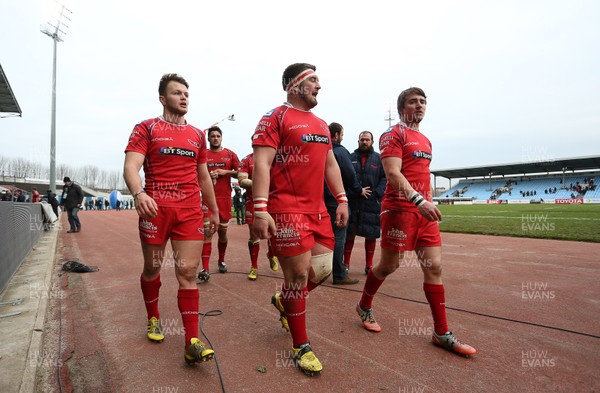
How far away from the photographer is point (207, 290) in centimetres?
472

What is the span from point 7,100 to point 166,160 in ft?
55.7

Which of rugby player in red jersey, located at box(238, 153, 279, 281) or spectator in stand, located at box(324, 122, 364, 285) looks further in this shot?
rugby player in red jersey, located at box(238, 153, 279, 281)

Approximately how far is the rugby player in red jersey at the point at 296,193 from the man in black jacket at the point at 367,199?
2.97 m

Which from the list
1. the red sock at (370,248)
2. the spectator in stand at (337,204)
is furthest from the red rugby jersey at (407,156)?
the red sock at (370,248)

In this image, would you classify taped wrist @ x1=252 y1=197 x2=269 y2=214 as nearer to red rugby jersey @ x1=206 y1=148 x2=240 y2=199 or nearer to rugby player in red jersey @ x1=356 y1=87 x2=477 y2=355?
rugby player in red jersey @ x1=356 y1=87 x2=477 y2=355

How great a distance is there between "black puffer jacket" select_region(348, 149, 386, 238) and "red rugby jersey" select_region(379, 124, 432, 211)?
95.1 inches

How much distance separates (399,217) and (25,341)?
3389 mm

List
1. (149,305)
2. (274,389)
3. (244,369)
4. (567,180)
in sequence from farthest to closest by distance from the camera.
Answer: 1. (567,180)
2. (149,305)
3. (244,369)
4. (274,389)

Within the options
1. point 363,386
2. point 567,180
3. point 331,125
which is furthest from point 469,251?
point 567,180

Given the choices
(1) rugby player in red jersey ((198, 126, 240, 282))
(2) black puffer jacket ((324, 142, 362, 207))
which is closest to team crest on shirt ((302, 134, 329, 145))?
(2) black puffer jacket ((324, 142, 362, 207))

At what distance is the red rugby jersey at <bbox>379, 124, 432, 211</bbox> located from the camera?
10.0 feet

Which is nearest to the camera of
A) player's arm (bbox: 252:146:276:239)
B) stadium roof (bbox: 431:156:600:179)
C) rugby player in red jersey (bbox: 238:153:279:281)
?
player's arm (bbox: 252:146:276:239)

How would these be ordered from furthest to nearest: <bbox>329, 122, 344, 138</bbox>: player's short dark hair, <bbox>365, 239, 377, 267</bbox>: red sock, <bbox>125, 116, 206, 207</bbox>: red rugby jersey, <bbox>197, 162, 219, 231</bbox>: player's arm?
<bbox>365, 239, 377, 267</bbox>: red sock, <bbox>329, 122, 344, 138</bbox>: player's short dark hair, <bbox>197, 162, 219, 231</bbox>: player's arm, <bbox>125, 116, 206, 207</bbox>: red rugby jersey

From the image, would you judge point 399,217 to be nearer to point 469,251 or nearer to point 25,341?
point 25,341
